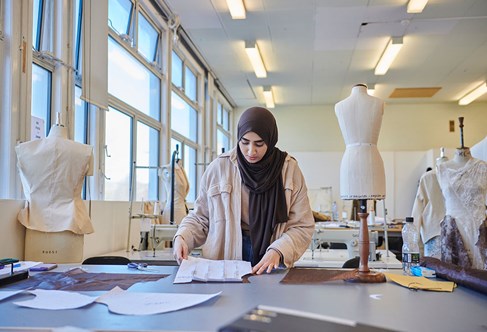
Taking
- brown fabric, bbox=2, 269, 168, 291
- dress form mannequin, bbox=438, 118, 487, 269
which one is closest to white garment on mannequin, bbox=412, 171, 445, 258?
dress form mannequin, bbox=438, 118, 487, 269

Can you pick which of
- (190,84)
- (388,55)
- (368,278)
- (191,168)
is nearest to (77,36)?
(368,278)

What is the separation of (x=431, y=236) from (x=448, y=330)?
3246mm

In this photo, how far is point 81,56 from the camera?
3166mm

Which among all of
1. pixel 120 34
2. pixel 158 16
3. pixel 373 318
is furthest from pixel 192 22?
pixel 373 318

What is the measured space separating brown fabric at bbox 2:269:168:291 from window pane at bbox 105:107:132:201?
231cm

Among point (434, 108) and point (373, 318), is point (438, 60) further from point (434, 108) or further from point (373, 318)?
point (373, 318)

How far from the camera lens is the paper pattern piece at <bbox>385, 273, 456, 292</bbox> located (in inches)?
46.5

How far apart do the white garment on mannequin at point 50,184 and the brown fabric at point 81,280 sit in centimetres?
83

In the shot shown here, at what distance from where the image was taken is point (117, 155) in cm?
400

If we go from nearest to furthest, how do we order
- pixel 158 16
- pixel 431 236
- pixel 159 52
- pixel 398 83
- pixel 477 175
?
pixel 477 175 < pixel 431 236 < pixel 158 16 < pixel 159 52 < pixel 398 83

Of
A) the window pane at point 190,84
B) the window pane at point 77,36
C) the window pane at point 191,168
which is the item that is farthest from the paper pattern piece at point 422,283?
the window pane at point 190,84

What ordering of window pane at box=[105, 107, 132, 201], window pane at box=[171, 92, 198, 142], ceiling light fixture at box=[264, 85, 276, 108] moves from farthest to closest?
ceiling light fixture at box=[264, 85, 276, 108]
window pane at box=[171, 92, 198, 142]
window pane at box=[105, 107, 132, 201]

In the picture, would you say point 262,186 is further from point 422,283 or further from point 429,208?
point 429,208

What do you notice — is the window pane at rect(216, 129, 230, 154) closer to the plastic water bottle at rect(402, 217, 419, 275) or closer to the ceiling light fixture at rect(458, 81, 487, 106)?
the ceiling light fixture at rect(458, 81, 487, 106)
